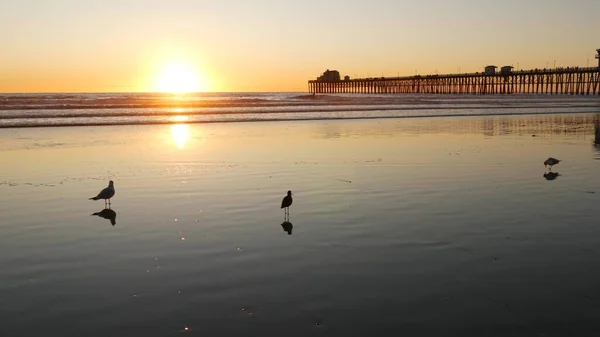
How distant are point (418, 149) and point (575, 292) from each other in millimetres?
13624

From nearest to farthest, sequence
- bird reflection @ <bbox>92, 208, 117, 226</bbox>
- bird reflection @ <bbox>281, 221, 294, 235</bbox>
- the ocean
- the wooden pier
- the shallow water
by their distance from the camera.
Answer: the shallow water → bird reflection @ <bbox>281, 221, 294, 235</bbox> → bird reflection @ <bbox>92, 208, 117, 226</bbox> → the ocean → the wooden pier

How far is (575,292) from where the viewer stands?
19.7 feet

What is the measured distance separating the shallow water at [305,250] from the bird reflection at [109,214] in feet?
0.48

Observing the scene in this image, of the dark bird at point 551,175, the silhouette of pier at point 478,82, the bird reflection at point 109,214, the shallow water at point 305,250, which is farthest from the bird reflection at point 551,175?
the silhouette of pier at point 478,82

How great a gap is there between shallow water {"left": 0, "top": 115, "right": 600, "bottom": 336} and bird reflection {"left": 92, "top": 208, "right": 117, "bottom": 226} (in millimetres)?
146

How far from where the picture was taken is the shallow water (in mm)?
5465

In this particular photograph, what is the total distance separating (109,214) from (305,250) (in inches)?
164

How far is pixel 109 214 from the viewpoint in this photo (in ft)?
32.9

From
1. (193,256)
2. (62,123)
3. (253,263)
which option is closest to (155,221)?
(193,256)

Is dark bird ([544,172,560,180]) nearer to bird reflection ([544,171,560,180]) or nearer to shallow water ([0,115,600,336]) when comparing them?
bird reflection ([544,171,560,180])

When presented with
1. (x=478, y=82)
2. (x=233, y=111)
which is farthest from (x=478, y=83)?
(x=233, y=111)

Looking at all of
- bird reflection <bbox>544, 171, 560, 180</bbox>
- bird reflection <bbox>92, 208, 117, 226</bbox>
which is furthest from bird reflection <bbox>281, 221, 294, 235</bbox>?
bird reflection <bbox>544, 171, 560, 180</bbox>

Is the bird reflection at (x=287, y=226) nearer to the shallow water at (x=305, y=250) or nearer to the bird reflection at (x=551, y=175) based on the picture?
the shallow water at (x=305, y=250)

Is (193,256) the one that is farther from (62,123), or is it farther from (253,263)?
(62,123)
